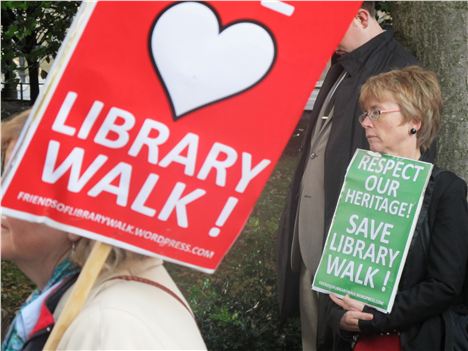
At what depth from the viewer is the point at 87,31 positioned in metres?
2.05

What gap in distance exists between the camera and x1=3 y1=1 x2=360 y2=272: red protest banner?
2.04 metres

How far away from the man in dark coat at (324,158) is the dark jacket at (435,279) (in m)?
0.57

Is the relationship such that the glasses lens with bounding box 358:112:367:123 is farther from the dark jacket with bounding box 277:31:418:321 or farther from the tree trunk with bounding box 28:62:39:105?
the tree trunk with bounding box 28:62:39:105

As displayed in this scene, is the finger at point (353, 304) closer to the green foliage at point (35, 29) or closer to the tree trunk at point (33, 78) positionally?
the green foliage at point (35, 29)

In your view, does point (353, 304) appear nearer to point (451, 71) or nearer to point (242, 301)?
point (451, 71)

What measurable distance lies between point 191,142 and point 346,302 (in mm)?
1668

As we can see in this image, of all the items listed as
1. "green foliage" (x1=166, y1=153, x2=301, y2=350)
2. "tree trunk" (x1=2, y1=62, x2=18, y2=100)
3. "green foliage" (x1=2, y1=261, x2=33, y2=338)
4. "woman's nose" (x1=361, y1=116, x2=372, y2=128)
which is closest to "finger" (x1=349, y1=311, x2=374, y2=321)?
"woman's nose" (x1=361, y1=116, x2=372, y2=128)

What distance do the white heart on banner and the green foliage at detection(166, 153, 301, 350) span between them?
3250mm

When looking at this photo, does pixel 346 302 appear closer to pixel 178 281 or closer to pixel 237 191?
pixel 237 191

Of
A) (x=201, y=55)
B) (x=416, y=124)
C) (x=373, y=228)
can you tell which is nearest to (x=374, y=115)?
(x=416, y=124)

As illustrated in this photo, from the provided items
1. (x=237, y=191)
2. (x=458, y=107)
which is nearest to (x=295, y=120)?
(x=237, y=191)

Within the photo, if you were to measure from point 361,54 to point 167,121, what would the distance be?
7.08 feet

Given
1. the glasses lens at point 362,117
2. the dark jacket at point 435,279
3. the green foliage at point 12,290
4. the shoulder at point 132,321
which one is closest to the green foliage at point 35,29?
the green foliage at point 12,290

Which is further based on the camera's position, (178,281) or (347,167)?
(178,281)
